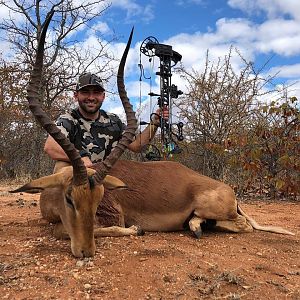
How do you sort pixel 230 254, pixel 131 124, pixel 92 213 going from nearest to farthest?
pixel 92 213 → pixel 230 254 → pixel 131 124

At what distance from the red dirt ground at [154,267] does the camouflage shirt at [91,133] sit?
4.36 feet

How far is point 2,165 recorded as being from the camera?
1688 cm

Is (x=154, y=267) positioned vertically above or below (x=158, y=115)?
below

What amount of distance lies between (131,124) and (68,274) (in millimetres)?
1822

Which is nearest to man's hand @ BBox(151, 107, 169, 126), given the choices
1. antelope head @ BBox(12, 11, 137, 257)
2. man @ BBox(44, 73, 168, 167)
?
man @ BBox(44, 73, 168, 167)

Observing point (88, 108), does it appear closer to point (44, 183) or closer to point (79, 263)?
point (44, 183)

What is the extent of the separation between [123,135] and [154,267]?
154 centimetres

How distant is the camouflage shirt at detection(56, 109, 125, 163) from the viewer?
5.93m

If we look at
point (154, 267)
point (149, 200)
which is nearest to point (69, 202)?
point (154, 267)

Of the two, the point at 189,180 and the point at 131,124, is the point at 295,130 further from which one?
the point at 131,124

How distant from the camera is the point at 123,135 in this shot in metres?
4.70

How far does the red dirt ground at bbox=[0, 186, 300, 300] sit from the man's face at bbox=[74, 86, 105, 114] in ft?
6.11

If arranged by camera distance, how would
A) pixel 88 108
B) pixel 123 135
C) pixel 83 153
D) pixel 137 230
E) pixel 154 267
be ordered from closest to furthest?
1. pixel 154 267
2. pixel 123 135
3. pixel 137 230
4. pixel 83 153
5. pixel 88 108

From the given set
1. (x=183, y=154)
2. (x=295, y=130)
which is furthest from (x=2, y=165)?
(x=295, y=130)
